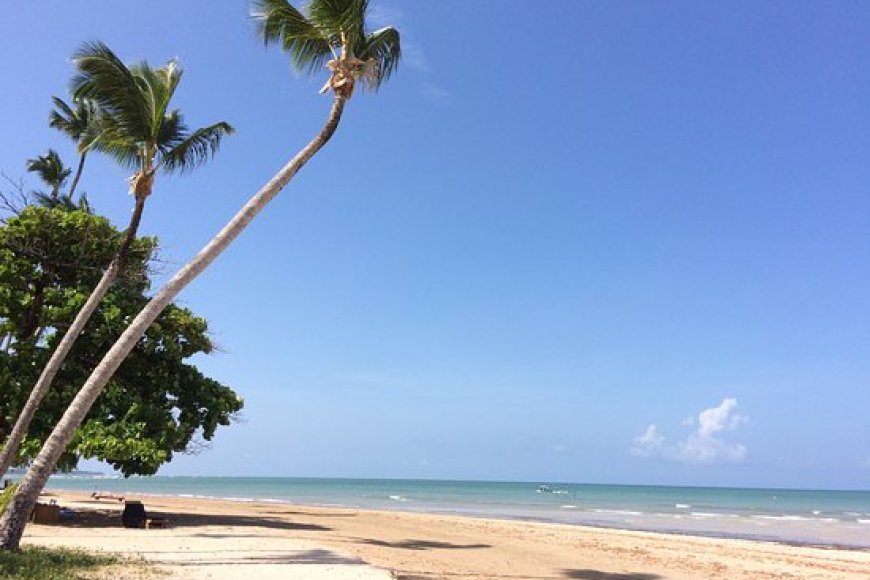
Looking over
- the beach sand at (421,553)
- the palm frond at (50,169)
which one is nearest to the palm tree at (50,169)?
the palm frond at (50,169)

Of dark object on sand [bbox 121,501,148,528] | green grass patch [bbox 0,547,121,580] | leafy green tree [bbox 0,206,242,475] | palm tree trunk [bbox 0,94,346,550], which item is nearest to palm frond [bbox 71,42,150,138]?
palm tree trunk [bbox 0,94,346,550]

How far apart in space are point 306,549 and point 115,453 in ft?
16.7

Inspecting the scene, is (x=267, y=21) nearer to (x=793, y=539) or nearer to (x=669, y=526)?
(x=793, y=539)

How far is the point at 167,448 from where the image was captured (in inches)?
680

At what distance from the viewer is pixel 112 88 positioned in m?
12.5

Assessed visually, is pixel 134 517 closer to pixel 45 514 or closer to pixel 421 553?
pixel 45 514

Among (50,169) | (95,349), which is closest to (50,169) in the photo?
(50,169)

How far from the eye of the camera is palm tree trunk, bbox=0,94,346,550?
10.1 metres

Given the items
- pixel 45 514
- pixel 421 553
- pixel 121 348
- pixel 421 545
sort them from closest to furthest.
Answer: pixel 121 348 < pixel 421 553 < pixel 45 514 < pixel 421 545

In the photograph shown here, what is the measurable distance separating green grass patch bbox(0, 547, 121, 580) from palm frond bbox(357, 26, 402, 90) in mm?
9341

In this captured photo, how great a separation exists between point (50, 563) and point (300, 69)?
371 inches

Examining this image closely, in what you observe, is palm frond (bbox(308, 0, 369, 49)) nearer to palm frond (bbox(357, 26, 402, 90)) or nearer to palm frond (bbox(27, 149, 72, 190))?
palm frond (bbox(357, 26, 402, 90))

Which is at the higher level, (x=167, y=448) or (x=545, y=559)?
(x=167, y=448)

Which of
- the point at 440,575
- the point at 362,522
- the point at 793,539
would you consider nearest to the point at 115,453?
the point at 440,575
